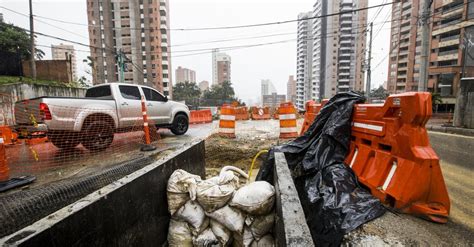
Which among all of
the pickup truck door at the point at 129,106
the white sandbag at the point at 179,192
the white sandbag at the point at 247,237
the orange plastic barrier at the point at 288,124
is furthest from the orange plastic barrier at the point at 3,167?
the orange plastic barrier at the point at 288,124

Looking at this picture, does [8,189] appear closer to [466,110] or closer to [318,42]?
[466,110]

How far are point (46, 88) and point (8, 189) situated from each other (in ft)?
58.9

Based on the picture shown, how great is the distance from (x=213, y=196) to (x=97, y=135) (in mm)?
4725

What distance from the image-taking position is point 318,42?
247ft

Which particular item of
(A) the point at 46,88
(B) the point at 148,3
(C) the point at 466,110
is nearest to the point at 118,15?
(B) the point at 148,3

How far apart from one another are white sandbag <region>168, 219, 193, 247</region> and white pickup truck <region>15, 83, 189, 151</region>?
425 cm

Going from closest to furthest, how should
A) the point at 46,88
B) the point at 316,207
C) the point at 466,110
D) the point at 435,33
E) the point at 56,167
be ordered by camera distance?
the point at 316,207, the point at 56,167, the point at 466,110, the point at 46,88, the point at 435,33

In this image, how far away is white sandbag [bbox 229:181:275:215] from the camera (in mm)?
2189

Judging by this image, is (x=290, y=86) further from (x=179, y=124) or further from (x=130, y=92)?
(x=130, y=92)

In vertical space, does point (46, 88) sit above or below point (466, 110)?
above

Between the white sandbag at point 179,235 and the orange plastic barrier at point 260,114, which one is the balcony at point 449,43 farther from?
the white sandbag at point 179,235

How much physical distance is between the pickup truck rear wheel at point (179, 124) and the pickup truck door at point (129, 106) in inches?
54.9

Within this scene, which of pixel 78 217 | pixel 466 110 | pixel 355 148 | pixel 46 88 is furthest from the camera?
pixel 46 88

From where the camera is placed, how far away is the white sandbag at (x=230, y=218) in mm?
2262
